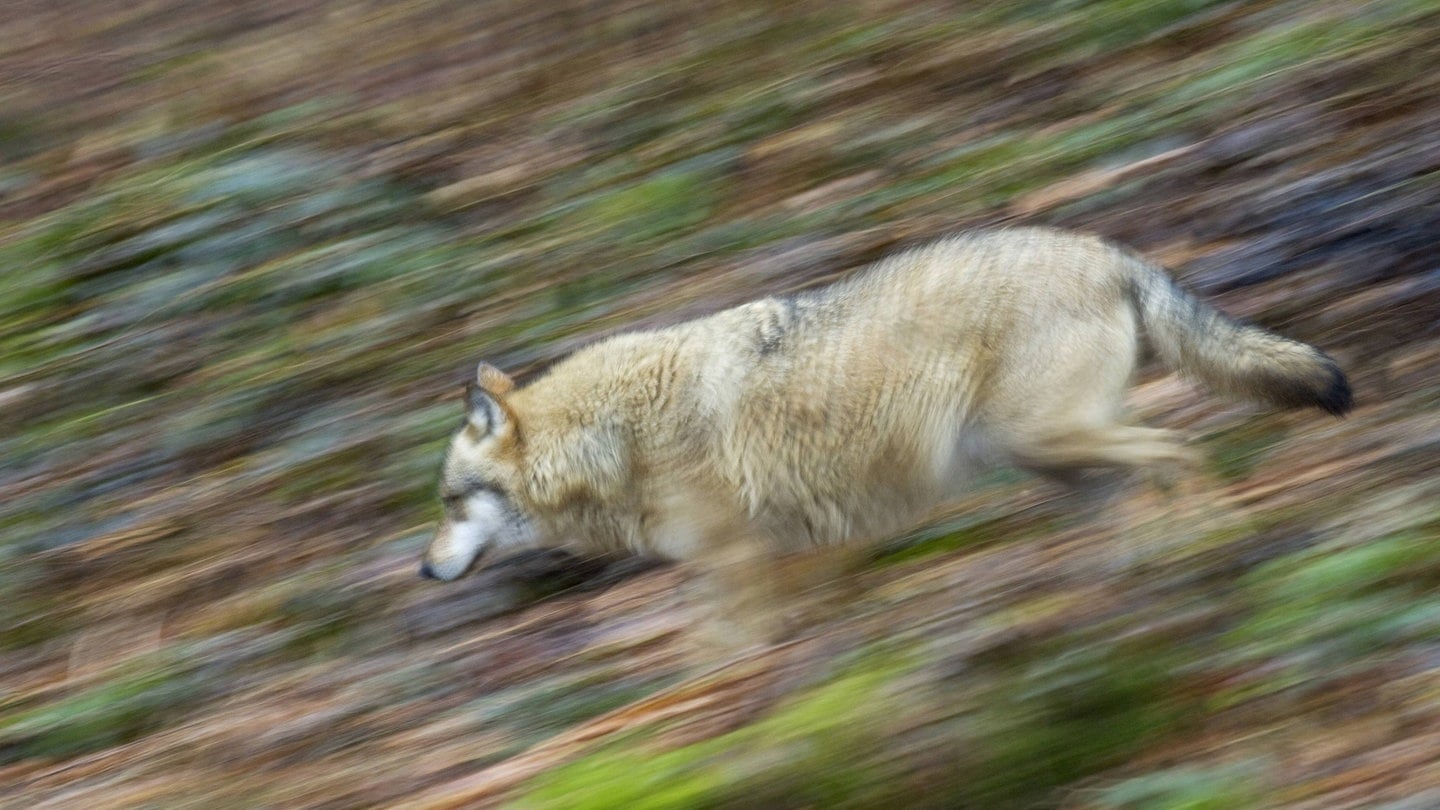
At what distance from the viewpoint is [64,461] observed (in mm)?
9430

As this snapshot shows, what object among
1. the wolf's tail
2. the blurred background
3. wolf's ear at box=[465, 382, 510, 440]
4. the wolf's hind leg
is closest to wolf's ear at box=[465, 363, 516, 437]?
wolf's ear at box=[465, 382, 510, 440]

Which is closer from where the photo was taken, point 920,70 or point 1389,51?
point 1389,51

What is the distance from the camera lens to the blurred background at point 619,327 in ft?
12.6

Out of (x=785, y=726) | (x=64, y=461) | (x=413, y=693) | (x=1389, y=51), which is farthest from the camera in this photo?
(x=64, y=461)

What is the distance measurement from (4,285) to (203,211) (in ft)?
5.05

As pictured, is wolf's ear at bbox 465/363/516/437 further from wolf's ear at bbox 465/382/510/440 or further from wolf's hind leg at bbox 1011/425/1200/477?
wolf's hind leg at bbox 1011/425/1200/477

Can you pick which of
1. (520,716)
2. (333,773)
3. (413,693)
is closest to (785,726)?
(520,716)

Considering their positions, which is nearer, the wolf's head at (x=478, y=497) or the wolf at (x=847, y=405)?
the wolf at (x=847, y=405)

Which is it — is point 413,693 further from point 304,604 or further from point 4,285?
point 4,285

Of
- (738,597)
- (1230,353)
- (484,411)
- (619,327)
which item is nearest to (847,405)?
(738,597)

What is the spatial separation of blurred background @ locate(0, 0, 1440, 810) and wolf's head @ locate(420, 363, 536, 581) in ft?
1.35

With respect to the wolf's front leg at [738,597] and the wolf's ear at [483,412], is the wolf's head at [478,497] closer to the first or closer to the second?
the wolf's ear at [483,412]

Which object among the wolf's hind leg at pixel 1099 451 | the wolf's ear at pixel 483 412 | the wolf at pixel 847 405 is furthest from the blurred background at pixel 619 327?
the wolf's ear at pixel 483 412

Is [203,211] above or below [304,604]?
above
